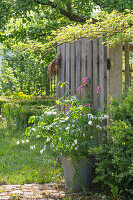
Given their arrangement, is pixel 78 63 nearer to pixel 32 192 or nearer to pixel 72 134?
pixel 72 134

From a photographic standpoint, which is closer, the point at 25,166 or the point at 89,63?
the point at 89,63

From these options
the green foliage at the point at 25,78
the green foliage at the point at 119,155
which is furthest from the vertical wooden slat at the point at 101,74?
the green foliage at the point at 25,78

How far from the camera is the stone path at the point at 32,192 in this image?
3.54 meters

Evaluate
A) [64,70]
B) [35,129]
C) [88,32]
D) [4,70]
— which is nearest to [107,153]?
[35,129]

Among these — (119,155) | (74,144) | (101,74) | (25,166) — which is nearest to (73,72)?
(101,74)

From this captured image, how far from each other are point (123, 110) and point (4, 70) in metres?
13.3

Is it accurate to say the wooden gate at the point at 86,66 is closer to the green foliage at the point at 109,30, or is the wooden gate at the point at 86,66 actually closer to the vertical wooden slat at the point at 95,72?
the vertical wooden slat at the point at 95,72

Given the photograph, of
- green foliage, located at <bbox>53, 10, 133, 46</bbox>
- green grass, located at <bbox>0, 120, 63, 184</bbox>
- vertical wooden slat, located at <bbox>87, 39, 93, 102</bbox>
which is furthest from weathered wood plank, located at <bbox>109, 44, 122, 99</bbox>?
green grass, located at <bbox>0, 120, 63, 184</bbox>

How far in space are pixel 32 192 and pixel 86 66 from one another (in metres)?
1.97

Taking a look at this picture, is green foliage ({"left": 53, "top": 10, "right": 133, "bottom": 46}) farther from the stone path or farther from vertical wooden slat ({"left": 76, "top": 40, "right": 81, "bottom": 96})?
the stone path

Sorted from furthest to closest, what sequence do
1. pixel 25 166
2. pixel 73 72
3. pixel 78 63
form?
pixel 25 166 → pixel 73 72 → pixel 78 63

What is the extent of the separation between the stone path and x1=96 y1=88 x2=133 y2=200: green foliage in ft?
2.09

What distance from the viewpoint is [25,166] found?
4887 mm

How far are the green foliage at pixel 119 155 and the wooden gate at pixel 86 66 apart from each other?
1.82ft
